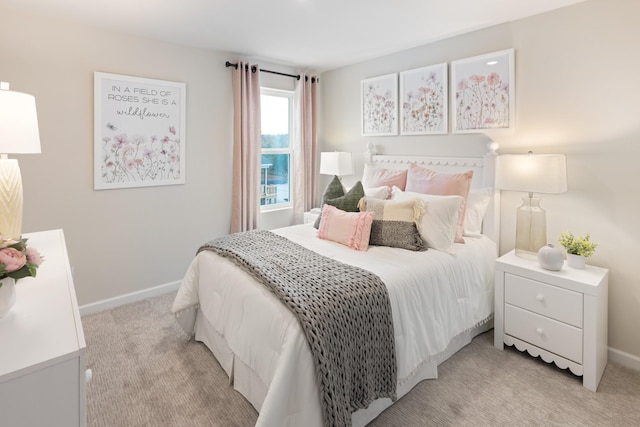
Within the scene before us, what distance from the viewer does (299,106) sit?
169 inches

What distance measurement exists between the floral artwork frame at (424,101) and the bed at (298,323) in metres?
0.64

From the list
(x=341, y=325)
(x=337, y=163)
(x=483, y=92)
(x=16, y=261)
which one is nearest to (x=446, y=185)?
(x=483, y=92)

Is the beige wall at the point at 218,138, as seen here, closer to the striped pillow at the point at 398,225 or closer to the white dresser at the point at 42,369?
the striped pillow at the point at 398,225

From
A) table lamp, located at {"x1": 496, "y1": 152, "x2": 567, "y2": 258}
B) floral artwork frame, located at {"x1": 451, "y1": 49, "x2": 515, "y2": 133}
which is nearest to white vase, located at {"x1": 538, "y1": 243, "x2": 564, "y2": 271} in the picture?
table lamp, located at {"x1": 496, "y1": 152, "x2": 567, "y2": 258}

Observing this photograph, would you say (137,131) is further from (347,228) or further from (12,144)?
(347,228)

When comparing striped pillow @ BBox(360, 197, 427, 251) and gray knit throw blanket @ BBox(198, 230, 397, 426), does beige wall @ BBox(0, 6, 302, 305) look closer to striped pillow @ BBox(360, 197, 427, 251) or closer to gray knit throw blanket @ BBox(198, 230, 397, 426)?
gray knit throw blanket @ BBox(198, 230, 397, 426)

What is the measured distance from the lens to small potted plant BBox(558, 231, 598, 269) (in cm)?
227

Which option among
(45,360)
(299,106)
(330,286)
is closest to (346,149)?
(299,106)

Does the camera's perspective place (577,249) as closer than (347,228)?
Yes

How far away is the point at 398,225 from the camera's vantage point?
2.50 m

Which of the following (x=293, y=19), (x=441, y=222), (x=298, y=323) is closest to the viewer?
(x=298, y=323)

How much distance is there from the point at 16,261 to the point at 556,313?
107 inches

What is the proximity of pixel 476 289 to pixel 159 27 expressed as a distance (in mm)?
3227

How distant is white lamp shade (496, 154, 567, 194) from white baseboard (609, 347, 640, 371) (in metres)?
1.17
